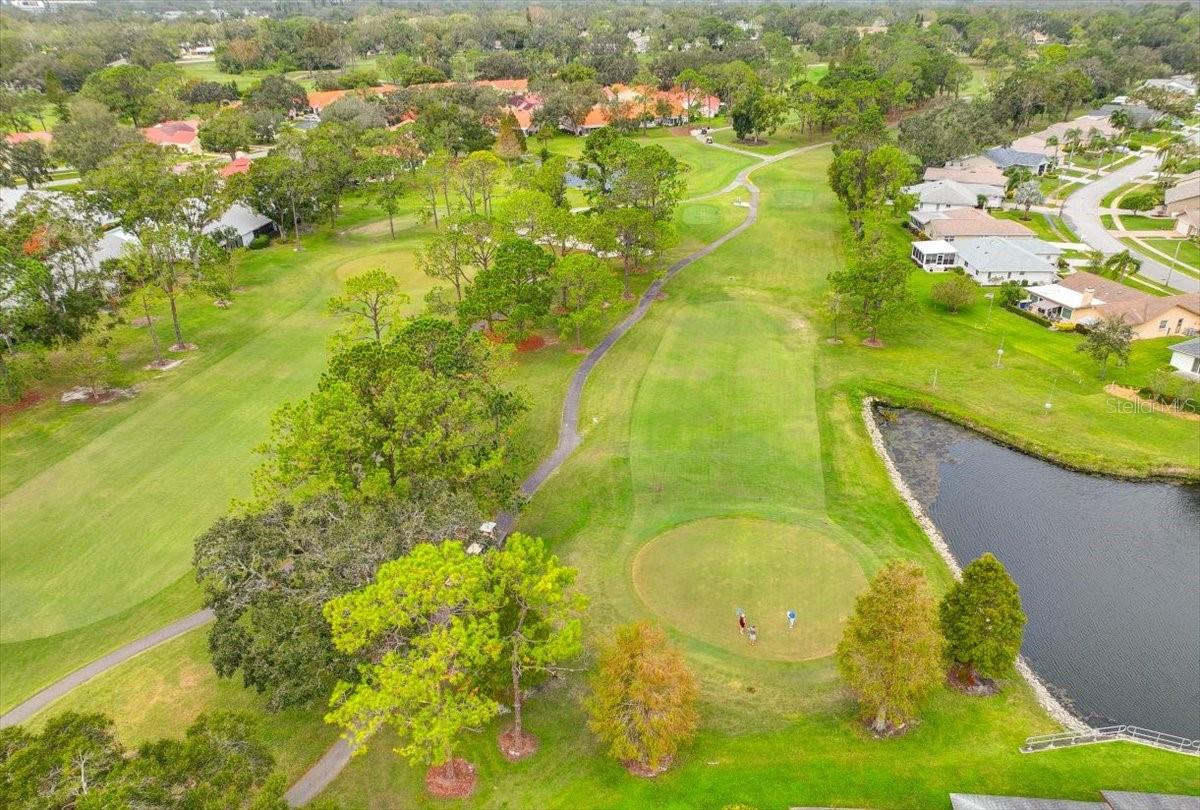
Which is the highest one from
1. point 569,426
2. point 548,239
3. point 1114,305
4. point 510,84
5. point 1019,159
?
point 510,84

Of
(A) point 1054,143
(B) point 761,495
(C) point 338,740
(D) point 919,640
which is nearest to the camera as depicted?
(D) point 919,640

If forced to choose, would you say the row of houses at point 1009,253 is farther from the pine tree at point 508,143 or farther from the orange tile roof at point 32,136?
the orange tile roof at point 32,136

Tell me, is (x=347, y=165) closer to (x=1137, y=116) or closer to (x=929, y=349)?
(x=929, y=349)

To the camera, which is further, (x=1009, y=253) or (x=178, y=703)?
(x=1009, y=253)

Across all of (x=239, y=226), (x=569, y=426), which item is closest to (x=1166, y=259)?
(x=569, y=426)

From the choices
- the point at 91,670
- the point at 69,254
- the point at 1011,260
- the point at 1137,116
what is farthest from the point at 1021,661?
the point at 1137,116

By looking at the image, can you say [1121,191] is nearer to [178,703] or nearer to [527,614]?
[527,614]

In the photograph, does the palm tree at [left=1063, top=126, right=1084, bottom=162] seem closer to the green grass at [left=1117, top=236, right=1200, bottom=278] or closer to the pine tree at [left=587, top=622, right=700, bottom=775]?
the green grass at [left=1117, top=236, right=1200, bottom=278]

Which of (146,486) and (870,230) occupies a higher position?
(870,230)
